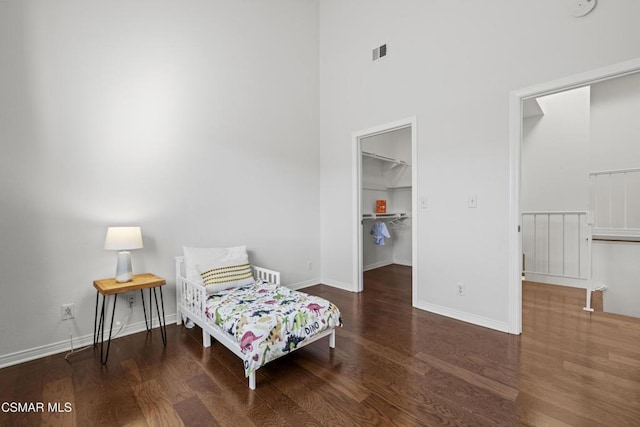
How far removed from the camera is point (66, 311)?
2.30 metres

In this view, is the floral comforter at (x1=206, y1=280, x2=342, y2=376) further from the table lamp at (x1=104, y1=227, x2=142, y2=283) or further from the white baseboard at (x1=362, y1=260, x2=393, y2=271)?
the white baseboard at (x1=362, y1=260, x2=393, y2=271)

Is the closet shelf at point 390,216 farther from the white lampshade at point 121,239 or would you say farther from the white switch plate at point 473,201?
the white lampshade at point 121,239

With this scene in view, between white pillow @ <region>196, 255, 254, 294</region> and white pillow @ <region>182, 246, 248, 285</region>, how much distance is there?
1.1 inches

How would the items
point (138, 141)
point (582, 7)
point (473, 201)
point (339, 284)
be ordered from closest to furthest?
point (582, 7), point (138, 141), point (473, 201), point (339, 284)

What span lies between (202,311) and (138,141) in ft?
5.63

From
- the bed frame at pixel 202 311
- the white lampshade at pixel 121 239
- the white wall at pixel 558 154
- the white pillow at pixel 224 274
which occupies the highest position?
the white wall at pixel 558 154

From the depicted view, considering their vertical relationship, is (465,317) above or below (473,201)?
below

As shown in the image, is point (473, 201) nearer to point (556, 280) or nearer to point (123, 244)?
point (556, 280)

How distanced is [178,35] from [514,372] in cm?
419

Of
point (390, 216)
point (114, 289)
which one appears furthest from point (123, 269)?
point (390, 216)

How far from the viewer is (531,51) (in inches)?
93.7

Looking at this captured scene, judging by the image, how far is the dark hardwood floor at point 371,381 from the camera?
1522 millimetres

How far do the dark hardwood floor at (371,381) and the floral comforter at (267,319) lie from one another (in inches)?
9.2

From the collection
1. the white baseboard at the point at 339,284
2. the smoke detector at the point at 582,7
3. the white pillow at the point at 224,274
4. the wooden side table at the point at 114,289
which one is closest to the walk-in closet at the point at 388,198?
the white baseboard at the point at 339,284
